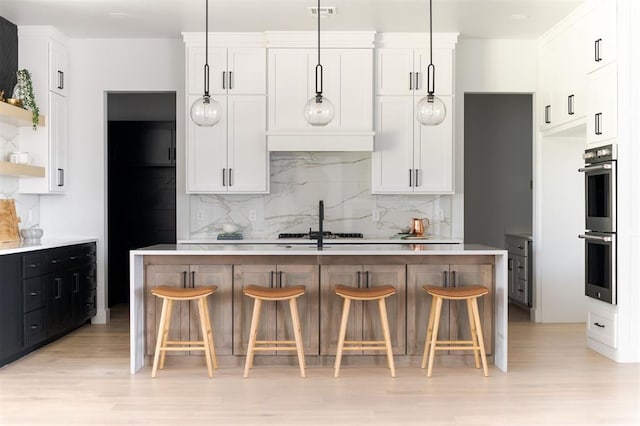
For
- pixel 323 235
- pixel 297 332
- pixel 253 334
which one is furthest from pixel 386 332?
pixel 323 235

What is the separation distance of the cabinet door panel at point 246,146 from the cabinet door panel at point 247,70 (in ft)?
0.33

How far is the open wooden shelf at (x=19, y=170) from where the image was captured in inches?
201

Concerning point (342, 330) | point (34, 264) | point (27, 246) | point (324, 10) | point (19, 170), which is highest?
point (324, 10)

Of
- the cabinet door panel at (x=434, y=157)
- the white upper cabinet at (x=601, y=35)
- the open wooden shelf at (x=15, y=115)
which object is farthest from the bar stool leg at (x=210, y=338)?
the white upper cabinet at (x=601, y=35)

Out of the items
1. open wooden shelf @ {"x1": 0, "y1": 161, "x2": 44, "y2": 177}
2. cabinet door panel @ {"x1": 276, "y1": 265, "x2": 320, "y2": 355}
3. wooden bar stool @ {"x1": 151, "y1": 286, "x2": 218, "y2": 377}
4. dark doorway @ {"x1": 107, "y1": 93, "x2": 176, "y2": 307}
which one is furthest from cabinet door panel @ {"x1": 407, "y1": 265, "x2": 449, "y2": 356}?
dark doorway @ {"x1": 107, "y1": 93, "x2": 176, "y2": 307}

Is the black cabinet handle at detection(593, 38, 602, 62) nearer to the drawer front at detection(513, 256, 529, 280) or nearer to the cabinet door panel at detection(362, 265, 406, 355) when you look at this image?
the cabinet door panel at detection(362, 265, 406, 355)

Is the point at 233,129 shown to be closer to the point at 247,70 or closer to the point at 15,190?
the point at 247,70

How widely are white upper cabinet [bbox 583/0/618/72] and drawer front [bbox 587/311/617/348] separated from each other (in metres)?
1.97

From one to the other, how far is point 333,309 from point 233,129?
2.42m

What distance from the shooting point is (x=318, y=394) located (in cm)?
381

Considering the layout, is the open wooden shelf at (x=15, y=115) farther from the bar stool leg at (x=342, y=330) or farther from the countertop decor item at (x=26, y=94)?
the bar stool leg at (x=342, y=330)

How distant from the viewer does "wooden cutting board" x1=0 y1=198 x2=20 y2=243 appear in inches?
209

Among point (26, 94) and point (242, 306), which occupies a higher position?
point (26, 94)

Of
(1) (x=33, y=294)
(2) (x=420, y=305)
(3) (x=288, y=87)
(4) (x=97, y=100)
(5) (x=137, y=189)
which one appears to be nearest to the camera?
(2) (x=420, y=305)
